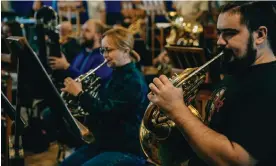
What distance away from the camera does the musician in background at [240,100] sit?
1517 millimetres

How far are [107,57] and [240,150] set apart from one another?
5.87 feet

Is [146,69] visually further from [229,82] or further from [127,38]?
[229,82]

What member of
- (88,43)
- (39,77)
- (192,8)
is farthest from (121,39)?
(192,8)

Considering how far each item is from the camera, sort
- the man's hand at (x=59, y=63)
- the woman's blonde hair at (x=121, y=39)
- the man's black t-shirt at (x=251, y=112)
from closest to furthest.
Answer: the man's black t-shirt at (x=251, y=112)
the woman's blonde hair at (x=121, y=39)
the man's hand at (x=59, y=63)

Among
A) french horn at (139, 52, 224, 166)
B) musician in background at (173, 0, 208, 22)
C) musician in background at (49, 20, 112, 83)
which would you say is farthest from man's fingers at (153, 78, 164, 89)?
musician in background at (173, 0, 208, 22)

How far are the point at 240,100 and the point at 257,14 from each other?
0.40 meters

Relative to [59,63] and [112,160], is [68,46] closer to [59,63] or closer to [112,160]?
[59,63]

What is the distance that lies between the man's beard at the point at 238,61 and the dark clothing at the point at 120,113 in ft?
3.96

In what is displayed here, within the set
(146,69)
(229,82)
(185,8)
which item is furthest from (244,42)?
(146,69)

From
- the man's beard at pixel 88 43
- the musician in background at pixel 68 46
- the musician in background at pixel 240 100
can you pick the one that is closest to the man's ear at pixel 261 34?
the musician in background at pixel 240 100

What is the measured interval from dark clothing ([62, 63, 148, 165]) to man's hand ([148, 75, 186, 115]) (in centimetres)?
111

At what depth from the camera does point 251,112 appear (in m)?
1.53

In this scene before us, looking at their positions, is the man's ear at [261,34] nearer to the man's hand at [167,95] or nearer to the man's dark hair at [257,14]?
the man's dark hair at [257,14]

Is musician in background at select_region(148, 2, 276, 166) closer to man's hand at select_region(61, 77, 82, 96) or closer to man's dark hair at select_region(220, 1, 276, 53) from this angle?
man's dark hair at select_region(220, 1, 276, 53)
